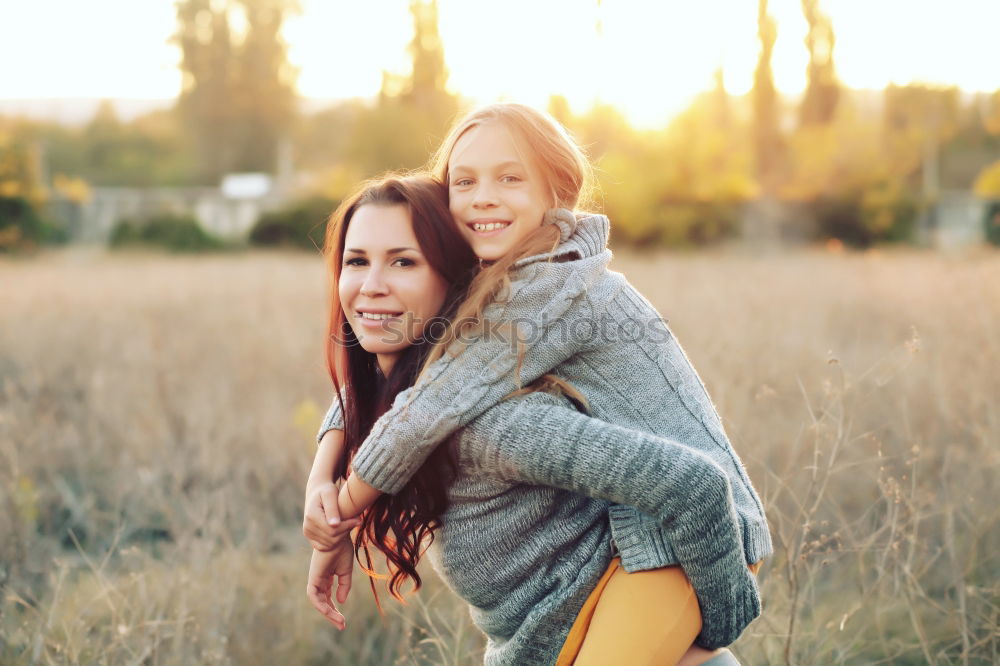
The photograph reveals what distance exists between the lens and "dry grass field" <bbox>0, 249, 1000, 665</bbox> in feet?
8.98

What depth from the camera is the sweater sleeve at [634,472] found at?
1557mm

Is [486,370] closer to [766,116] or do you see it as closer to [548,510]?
[548,510]

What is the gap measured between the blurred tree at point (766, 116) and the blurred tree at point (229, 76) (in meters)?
21.6

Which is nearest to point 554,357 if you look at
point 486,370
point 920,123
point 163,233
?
point 486,370

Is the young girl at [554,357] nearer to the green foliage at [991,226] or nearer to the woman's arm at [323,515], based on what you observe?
the woman's arm at [323,515]

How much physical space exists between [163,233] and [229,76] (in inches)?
623

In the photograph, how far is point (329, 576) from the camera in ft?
6.47

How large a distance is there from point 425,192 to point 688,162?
20987 millimetres

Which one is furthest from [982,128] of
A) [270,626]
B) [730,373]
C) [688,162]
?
[270,626]

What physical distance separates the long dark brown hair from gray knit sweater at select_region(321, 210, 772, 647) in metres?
0.13

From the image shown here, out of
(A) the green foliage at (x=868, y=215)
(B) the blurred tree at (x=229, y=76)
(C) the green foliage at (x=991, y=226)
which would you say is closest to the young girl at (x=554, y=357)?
(C) the green foliage at (x=991, y=226)

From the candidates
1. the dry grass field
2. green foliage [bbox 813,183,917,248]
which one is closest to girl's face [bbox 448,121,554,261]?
the dry grass field

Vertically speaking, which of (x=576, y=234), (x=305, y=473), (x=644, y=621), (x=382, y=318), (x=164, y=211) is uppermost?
(x=576, y=234)

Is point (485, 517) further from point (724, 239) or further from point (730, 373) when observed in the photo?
point (724, 239)
